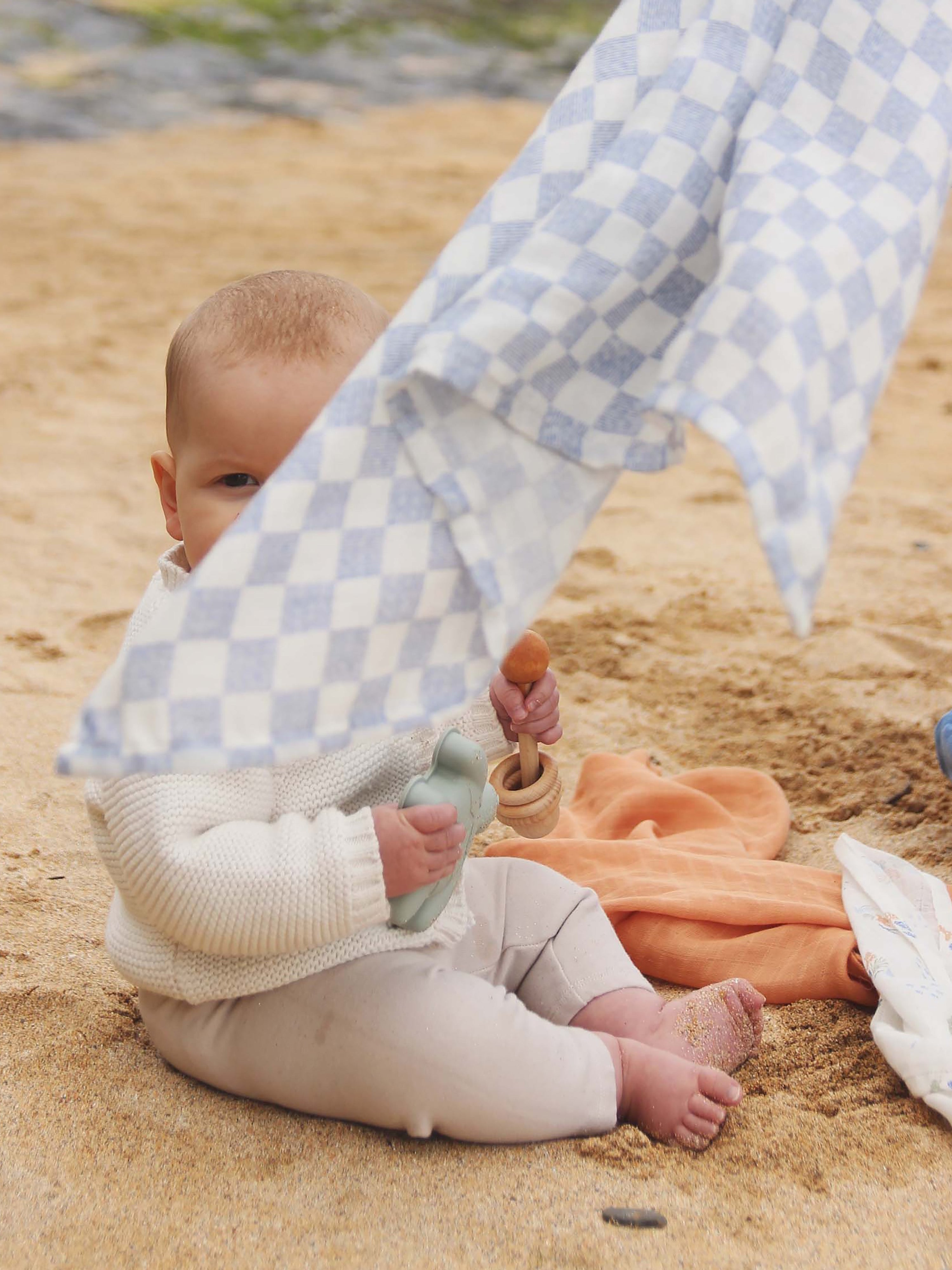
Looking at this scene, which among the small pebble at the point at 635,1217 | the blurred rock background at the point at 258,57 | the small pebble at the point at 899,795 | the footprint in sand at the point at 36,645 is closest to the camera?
the small pebble at the point at 635,1217

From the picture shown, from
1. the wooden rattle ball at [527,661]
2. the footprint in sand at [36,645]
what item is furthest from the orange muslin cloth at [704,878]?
the footprint in sand at [36,645]

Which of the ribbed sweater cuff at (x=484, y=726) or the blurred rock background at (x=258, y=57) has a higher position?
the ribbed sweater cuff at (x=484, y=726)

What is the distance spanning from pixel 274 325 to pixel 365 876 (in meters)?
0.60

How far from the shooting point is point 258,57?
11055mm

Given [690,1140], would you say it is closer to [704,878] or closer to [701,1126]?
[701,1126]

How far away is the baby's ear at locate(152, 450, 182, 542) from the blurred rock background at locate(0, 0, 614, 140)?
781cm

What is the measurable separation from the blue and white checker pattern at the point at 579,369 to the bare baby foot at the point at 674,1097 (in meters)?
0.58

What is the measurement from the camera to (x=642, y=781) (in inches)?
86.7

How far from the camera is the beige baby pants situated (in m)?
1.40

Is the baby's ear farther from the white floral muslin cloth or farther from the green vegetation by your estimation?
the green vegetation

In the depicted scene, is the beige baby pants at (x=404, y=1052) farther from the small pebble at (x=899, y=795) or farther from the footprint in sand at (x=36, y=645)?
the footprint in sand at (x=36, y=645)

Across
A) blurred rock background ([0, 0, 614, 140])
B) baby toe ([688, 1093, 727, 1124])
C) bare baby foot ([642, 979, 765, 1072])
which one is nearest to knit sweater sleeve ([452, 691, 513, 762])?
bare baby foot ([642, 979, 765, 1072])

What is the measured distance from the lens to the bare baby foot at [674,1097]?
1.43 metres

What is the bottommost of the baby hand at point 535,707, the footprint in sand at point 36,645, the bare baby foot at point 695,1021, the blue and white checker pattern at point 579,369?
the footprint in sand at point 36,645
